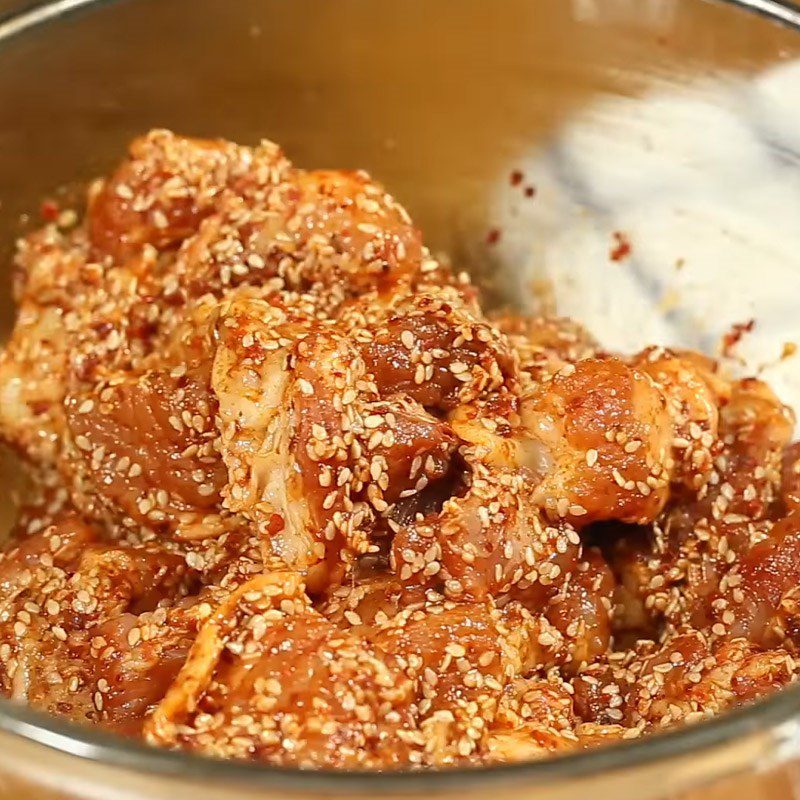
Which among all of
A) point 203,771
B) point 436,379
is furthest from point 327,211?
point 203,771

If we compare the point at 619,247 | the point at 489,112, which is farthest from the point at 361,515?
the point at 489,112

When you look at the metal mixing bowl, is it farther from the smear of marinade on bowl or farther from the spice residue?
the smear of marinade on bowl

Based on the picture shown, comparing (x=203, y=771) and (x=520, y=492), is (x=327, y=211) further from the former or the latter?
(x=203, y=771)

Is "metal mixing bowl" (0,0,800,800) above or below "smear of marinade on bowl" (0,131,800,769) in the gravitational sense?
above

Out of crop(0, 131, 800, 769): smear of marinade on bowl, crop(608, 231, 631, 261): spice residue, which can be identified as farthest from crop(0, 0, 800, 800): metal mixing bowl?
crop(0, 131, 800, 769): smear of marinade on bowl

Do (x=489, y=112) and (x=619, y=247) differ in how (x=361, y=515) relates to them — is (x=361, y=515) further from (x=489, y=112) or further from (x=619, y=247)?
(x=489, y=112)

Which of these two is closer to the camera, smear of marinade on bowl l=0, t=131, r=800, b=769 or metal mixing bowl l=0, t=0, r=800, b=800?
smear of marinade on bowl l=0, t=131, r=800, b=769

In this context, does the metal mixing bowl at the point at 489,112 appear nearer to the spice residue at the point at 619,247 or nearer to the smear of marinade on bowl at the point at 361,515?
the spice residue at the point at 619,247
